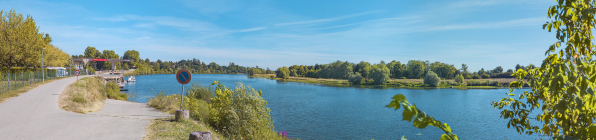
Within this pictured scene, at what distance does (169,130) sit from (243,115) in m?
2.39

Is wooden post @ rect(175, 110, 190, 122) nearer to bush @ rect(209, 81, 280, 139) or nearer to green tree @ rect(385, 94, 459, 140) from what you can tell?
bush @ rect(209, 81, 280, 139)

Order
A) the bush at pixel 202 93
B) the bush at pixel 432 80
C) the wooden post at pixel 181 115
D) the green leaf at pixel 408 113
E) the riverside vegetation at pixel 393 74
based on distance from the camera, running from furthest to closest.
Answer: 1. the riverside vegetation at pixel 393 74
2. the bush at pixel 432 80
3. the bush at pixel 202 93
4. the wooden post at pixel 181 115
5. the green leaf at pixel 408 113

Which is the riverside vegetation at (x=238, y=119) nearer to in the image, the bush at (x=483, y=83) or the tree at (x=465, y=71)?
the bush at (x=483, y=83)

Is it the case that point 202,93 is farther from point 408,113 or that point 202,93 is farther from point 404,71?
point 404,71

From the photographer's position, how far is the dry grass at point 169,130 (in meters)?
8.05

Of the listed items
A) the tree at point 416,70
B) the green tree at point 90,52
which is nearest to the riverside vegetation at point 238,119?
the tree at point 416,70

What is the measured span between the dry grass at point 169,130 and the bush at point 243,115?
817 millimetres

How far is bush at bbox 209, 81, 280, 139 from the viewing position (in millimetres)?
9492

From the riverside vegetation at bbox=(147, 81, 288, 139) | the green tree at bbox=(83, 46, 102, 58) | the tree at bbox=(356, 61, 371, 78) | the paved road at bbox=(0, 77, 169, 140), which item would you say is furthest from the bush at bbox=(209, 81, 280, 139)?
the green tree at bbox=(83, 46, 102, 58)

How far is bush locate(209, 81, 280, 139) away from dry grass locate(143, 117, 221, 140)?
82cm

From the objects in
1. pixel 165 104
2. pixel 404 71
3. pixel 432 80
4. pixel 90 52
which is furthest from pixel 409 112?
pixel 90 52

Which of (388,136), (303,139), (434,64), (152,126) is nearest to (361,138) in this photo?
(388,136)

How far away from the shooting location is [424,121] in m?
1.69

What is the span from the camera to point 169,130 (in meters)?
8.75
